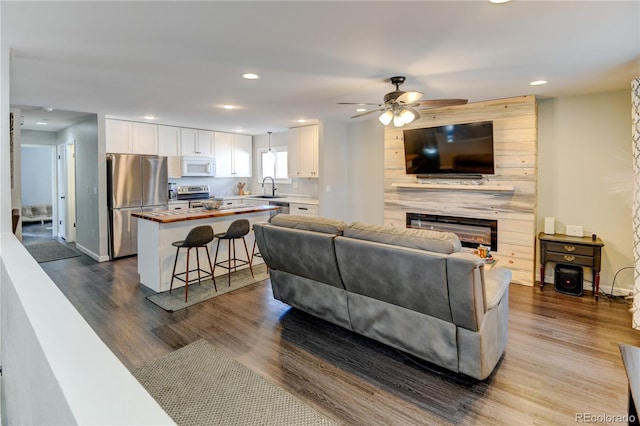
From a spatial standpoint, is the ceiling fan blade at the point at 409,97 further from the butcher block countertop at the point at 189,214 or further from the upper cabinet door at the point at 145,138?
the upper cabinet door at the point at 145,138

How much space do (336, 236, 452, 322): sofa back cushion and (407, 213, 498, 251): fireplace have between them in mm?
2798

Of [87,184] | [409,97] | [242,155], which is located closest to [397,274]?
[409,97]

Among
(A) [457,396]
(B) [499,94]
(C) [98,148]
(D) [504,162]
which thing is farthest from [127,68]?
(D) [504,162]

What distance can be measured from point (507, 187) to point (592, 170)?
94 cm

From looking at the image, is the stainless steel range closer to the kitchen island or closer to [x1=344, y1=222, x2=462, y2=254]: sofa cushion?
the kitchen island

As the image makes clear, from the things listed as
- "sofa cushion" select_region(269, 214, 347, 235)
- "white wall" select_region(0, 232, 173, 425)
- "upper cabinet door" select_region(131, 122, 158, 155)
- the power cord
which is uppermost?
"upper cabinet door" select_region(131, 122, 158, 155)

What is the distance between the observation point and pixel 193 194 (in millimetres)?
6844

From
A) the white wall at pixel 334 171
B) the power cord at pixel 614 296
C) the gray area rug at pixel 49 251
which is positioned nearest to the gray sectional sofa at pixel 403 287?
the power cord at pixel 614 296

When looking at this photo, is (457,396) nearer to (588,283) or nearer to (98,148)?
(588,283)

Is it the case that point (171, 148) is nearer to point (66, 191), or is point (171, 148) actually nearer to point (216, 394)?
point (66, 191)

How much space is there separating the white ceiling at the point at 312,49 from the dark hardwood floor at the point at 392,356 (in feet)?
7.81

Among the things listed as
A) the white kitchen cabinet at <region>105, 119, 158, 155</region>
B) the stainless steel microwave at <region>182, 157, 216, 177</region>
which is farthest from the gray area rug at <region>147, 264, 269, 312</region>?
the white kitchen cabinet at <region>105, 119, 158, 155</region>

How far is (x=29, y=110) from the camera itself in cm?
522

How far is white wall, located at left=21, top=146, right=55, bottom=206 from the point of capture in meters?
9.29
